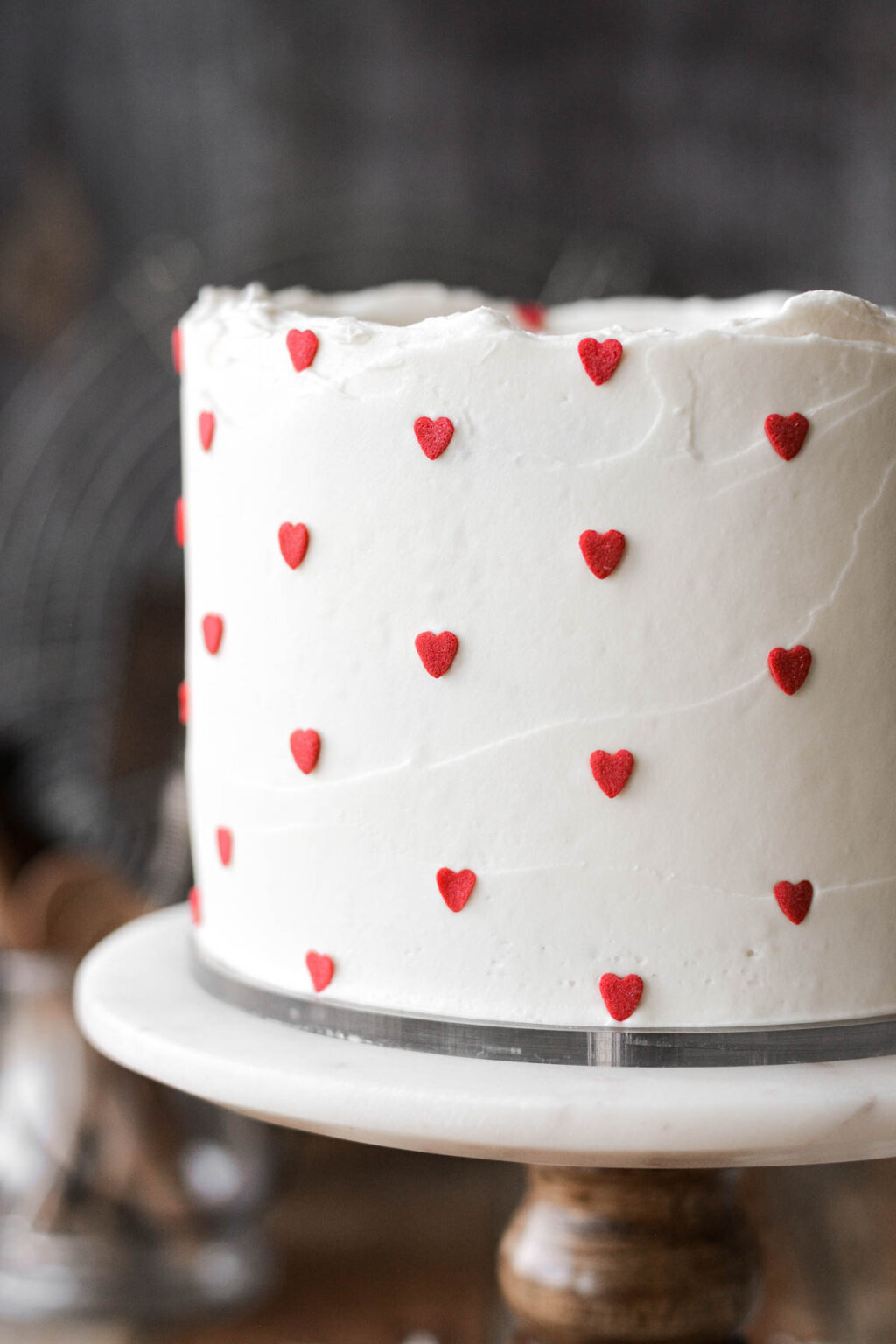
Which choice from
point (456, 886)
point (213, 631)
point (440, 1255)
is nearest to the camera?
point (456, 886)

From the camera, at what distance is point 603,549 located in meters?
0.81

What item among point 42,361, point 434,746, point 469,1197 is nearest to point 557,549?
point 434,746

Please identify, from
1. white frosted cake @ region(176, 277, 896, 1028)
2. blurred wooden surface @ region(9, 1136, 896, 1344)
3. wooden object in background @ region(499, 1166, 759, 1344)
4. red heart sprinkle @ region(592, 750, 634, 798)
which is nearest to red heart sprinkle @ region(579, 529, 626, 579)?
white frosted cake @ region(176, 277, 896, 1028)

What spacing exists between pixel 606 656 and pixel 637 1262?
0.43m

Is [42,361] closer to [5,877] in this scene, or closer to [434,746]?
[5,877]

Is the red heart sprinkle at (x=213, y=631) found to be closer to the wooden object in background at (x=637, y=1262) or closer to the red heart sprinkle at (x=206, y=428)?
the red heart sprinkle at (x=206, y=428)

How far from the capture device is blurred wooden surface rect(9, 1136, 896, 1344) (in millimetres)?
1952

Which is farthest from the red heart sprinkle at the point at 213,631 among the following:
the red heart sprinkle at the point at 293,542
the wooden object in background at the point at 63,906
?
the wooden object in background at the point at 63,906

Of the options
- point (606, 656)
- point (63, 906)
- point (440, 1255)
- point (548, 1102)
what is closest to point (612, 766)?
point (606, 656)

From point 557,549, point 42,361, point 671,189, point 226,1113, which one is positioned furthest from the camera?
point 42,361

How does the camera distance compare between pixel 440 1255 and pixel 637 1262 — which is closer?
pixel 637 1262

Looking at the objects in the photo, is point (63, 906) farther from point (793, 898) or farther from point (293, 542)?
point (793, 898)

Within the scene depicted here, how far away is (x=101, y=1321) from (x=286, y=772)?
4.46ft

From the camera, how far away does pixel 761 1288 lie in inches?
41.3
